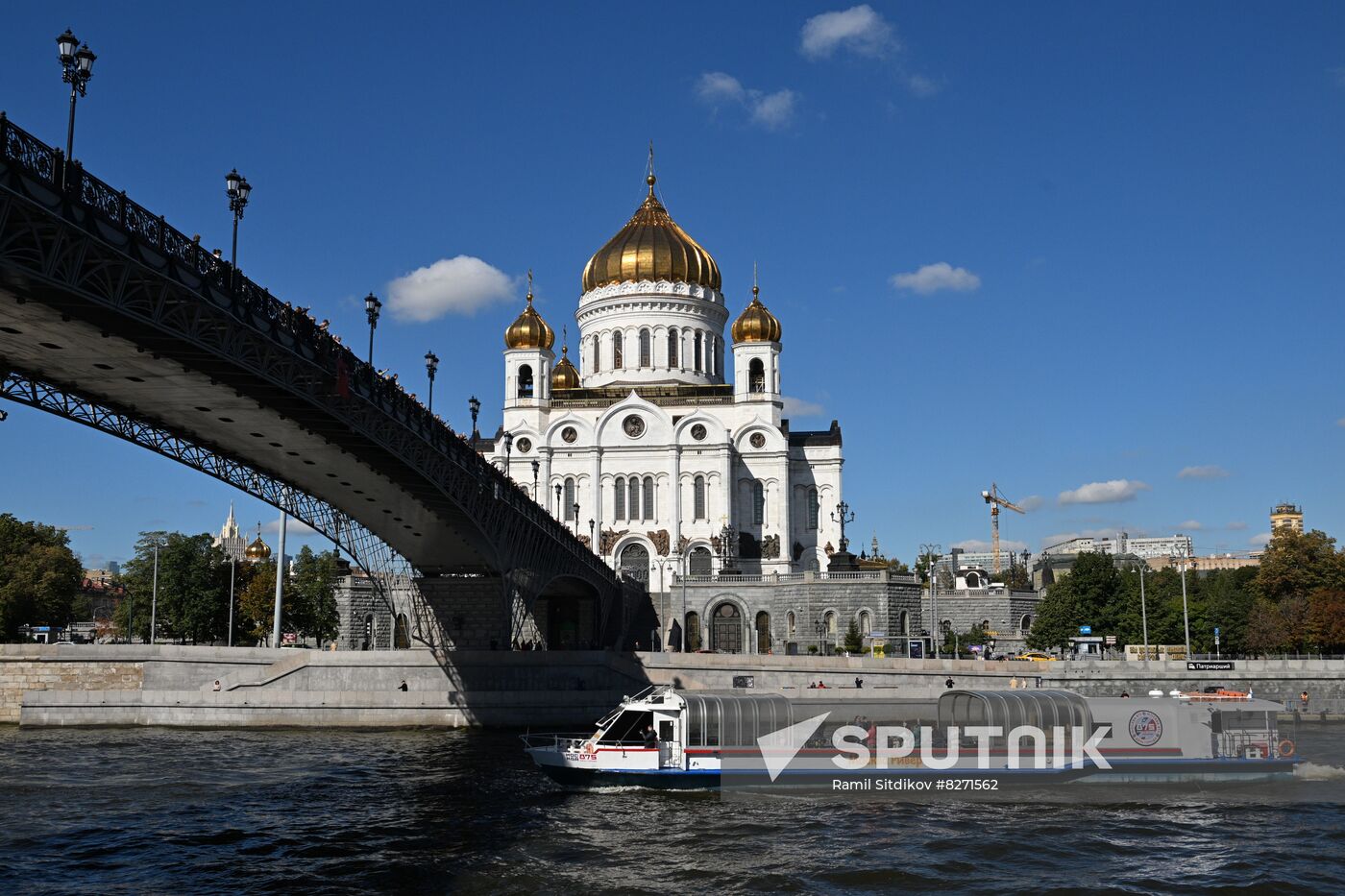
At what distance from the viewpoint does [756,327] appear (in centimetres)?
8769

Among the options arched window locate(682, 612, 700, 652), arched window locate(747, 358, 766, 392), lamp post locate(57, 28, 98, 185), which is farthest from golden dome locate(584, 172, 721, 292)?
lamp post locate(57, 28, 98, 185)

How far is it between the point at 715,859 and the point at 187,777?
16259 mm

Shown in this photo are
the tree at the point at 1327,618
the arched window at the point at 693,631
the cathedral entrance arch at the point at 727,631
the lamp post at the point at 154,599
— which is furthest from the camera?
the arched window at the point at 693,631

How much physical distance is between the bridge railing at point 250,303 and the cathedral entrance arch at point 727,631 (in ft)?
97.1

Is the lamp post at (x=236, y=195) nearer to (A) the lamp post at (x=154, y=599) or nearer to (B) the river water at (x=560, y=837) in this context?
(B) the river water at (x=560, y=837)

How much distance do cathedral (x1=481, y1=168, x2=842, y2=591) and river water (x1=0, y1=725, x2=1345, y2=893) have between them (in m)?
46.1

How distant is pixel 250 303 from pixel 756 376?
6132 centimetres

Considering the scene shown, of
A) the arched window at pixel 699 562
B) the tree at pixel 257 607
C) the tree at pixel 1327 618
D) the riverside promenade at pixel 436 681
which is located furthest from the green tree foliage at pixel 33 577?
the tree at pixel 1327 618

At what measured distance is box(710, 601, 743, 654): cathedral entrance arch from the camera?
74.9m

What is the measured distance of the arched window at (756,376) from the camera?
87.4 m

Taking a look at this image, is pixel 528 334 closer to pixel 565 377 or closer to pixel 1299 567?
pixel 565 377

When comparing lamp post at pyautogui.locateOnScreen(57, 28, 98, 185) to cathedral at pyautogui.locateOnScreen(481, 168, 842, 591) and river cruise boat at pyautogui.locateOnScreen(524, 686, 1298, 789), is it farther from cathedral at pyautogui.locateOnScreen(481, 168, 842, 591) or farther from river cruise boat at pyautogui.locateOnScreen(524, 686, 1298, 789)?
cathedral at pyautogui.locateOnScreen(481, 168, 842, 591)

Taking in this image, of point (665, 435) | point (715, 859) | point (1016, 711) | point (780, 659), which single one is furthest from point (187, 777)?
point (665, 435)

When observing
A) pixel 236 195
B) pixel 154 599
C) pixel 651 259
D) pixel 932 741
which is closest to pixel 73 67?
pixel 236 195
